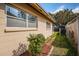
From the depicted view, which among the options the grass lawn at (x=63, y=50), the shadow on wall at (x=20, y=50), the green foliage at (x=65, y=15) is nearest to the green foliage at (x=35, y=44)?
the shadow on wall at (x=20, y=50)

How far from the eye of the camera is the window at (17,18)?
18.5 feet

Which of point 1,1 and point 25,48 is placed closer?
point 1,1

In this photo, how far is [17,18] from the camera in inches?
259

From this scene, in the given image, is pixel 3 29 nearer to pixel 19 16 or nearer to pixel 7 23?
pixel 7 23

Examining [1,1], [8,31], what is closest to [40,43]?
[8,31]

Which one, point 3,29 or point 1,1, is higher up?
point 1,1

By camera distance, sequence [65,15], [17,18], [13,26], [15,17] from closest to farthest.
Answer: [13,26] → [15,17] → [17,18] → [65,15]

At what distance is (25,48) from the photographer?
286 inches

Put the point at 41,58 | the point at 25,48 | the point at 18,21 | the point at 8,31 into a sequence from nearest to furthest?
the point at 8,31 < the point at 41,58 < the point at 18,21 < the point at 25,48

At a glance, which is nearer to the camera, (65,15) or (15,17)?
(15,17)

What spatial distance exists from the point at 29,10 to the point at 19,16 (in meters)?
1.18

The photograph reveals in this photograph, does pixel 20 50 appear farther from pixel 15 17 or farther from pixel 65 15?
pixel 65 15

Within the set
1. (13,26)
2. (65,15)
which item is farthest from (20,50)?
(65,15)

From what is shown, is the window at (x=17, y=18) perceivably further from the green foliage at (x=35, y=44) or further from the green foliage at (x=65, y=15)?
the green foliage at (x=65, y=15)
